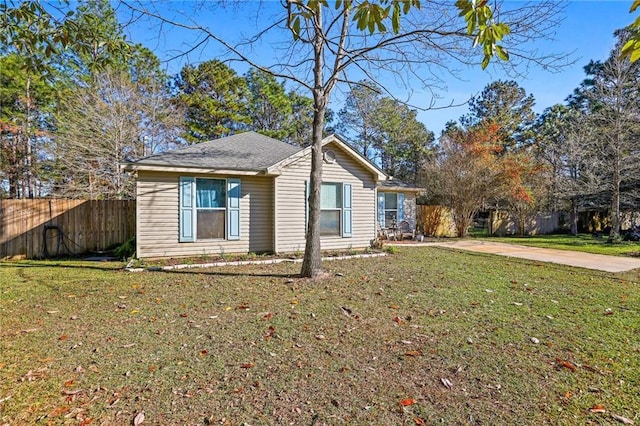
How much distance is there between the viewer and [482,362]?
3234 millimetres

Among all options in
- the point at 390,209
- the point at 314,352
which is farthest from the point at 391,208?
the point at 314,352

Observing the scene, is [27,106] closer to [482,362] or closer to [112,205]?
[112,205]

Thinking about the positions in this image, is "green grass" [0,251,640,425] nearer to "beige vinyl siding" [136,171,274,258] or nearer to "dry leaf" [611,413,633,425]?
"dry leaf" [611,413,633,425]

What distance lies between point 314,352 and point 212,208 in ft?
22.1

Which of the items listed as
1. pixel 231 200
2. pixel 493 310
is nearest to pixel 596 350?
pixel 493 310

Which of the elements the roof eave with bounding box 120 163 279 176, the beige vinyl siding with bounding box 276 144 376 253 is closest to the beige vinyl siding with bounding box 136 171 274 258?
the roof eave with bounding box 120 163 279 176

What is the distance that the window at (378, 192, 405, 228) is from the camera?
→ 1575cm

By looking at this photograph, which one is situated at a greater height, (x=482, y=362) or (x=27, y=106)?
(x=27, y=106)

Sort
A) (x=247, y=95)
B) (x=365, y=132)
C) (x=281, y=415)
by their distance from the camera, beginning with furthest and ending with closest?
1. (x=365, y=132)
2. (x=247, y=95)
3. (x=281, y=415)

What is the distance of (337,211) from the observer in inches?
423

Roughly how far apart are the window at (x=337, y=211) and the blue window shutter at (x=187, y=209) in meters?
3.92

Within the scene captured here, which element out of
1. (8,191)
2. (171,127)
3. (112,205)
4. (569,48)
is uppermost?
(171,127)

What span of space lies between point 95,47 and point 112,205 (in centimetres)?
813

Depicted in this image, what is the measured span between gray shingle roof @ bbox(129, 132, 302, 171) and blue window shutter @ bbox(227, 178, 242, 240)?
538 mm
